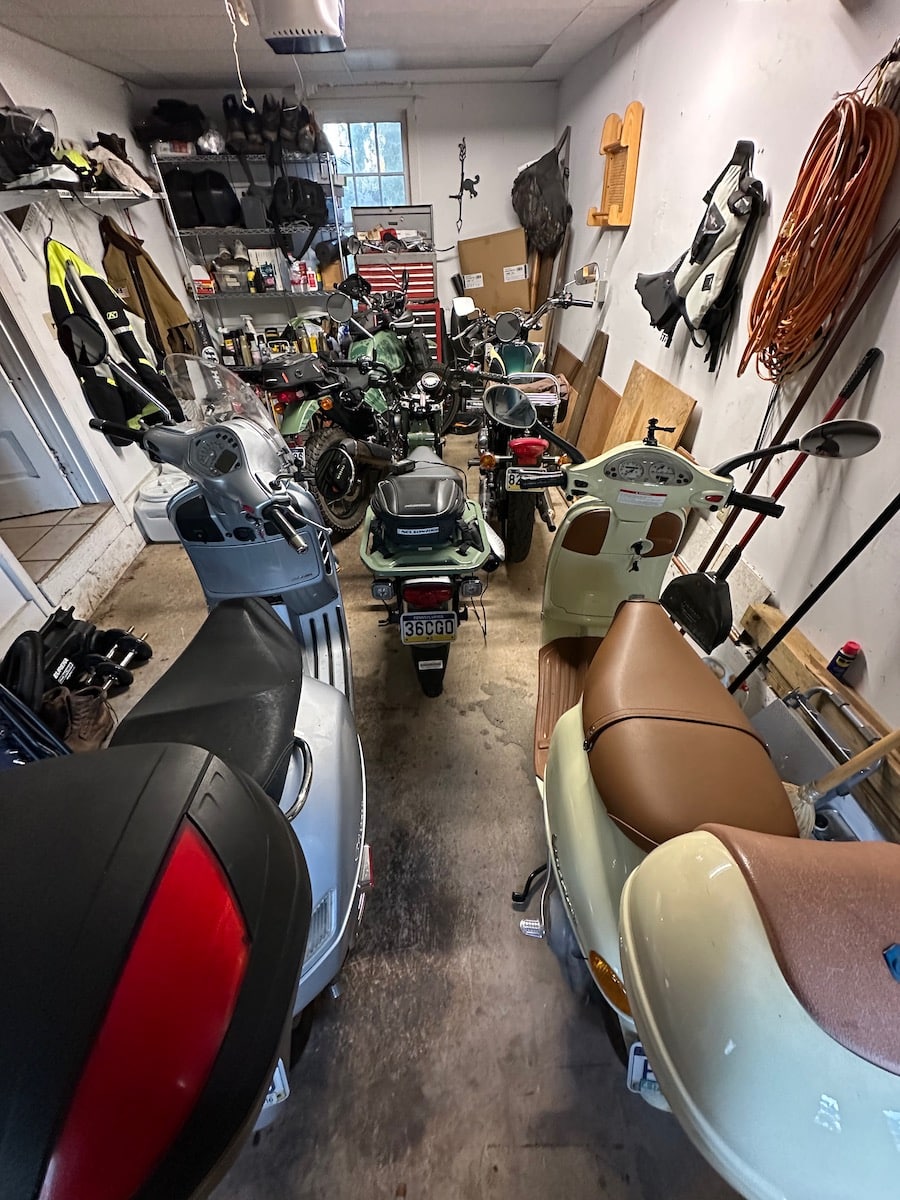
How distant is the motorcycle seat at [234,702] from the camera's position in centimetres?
87

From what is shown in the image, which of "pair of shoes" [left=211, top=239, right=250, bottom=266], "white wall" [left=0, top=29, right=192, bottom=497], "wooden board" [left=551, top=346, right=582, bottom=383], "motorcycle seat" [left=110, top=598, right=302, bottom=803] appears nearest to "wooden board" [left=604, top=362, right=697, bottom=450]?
"wooden board" [left=551, top=346, right=582, bottom=383]

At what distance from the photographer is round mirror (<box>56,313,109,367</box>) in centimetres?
262

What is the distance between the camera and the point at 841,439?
1016 millimetres

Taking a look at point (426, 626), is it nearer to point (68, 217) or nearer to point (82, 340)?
point (82, 340)

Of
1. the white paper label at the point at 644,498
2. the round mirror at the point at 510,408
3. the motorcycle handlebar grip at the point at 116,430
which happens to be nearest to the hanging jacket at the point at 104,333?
the motorcycle handlebar grip at the point at 116,430

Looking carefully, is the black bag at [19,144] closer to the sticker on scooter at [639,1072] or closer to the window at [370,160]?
the window at [370,160]

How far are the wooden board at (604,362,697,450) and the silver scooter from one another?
1825 mm

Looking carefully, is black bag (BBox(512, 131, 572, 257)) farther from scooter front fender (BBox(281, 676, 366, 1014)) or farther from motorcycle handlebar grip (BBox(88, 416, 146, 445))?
scooter front fender (BBox(281, 676, 366, 1014))

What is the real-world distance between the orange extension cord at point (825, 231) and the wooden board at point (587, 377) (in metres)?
2.13

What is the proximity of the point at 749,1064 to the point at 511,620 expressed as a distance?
2.04m

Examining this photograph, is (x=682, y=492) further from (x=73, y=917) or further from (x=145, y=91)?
(x=145, y=91)

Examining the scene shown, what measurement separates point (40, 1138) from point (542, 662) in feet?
5.22

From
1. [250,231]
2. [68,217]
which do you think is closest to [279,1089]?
[68,217]

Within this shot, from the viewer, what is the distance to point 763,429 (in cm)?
183
